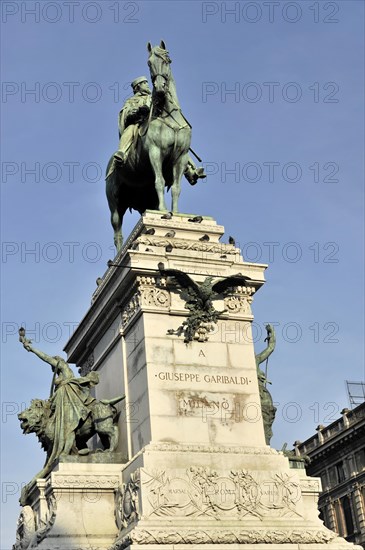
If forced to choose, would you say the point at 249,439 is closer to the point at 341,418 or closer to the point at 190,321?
the point at 190,321

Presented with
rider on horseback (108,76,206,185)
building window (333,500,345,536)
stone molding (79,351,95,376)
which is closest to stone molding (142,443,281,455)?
stone molding (79,351,95,376)

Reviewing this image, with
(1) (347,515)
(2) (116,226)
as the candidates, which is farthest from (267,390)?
(1) (347,515)

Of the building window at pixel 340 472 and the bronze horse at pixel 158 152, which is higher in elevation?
the building window at pixel 340 472

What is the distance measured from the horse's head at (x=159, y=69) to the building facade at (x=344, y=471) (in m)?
41.0

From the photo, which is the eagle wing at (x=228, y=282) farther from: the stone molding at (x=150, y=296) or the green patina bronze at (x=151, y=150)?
the green patina bronze at (x=151, y=150)

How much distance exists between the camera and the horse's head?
22672 mm

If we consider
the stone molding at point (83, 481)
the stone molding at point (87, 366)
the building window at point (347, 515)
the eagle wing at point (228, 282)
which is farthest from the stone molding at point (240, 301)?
the building window at point (347, 515)

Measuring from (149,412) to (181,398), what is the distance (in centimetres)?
82

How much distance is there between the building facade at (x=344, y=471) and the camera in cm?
5900

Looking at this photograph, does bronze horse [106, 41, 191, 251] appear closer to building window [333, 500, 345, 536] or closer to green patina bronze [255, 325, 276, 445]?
green patina bronze [255, 325, 276, 445]

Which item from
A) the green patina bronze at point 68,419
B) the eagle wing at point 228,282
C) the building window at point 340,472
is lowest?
the green patina bronze at point 68,419

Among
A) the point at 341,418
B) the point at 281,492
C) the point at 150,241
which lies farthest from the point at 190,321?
the point at 341,418

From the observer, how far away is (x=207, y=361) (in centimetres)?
2023

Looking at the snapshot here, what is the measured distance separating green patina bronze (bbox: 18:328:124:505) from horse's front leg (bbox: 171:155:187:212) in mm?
5136
